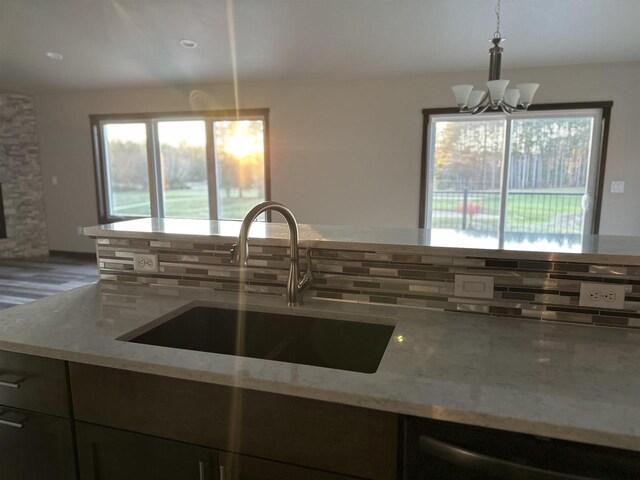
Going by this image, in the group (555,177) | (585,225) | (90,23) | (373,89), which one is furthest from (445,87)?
(90,23)

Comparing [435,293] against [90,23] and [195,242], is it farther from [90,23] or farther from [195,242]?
[90,23]

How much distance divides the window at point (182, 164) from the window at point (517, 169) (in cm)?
221

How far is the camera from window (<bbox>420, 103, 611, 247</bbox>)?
4617 mm

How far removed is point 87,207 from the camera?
6410 millimetres

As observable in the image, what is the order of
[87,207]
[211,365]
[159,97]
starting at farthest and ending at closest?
1. [87,207]
2. [159,97]
3. [211,365]

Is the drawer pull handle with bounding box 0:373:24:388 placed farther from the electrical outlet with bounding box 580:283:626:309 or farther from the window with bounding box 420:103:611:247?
the window with bounding box 420:103:611:247

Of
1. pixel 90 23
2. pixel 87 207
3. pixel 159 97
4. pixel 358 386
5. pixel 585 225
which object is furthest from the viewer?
pixel 87 207

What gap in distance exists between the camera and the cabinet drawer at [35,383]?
1060 millimetres

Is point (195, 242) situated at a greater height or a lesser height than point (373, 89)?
lesser

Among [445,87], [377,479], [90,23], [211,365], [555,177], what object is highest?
[90,23]

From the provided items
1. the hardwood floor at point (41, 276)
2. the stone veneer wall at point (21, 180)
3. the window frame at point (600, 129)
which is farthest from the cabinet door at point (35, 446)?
the stone veneer wall at point (21, 180)

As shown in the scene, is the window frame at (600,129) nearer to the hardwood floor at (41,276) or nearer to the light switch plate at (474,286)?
the light switch plate at (474,286)

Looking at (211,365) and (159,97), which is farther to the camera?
(159,97)

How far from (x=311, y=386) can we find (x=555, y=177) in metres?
4.84
